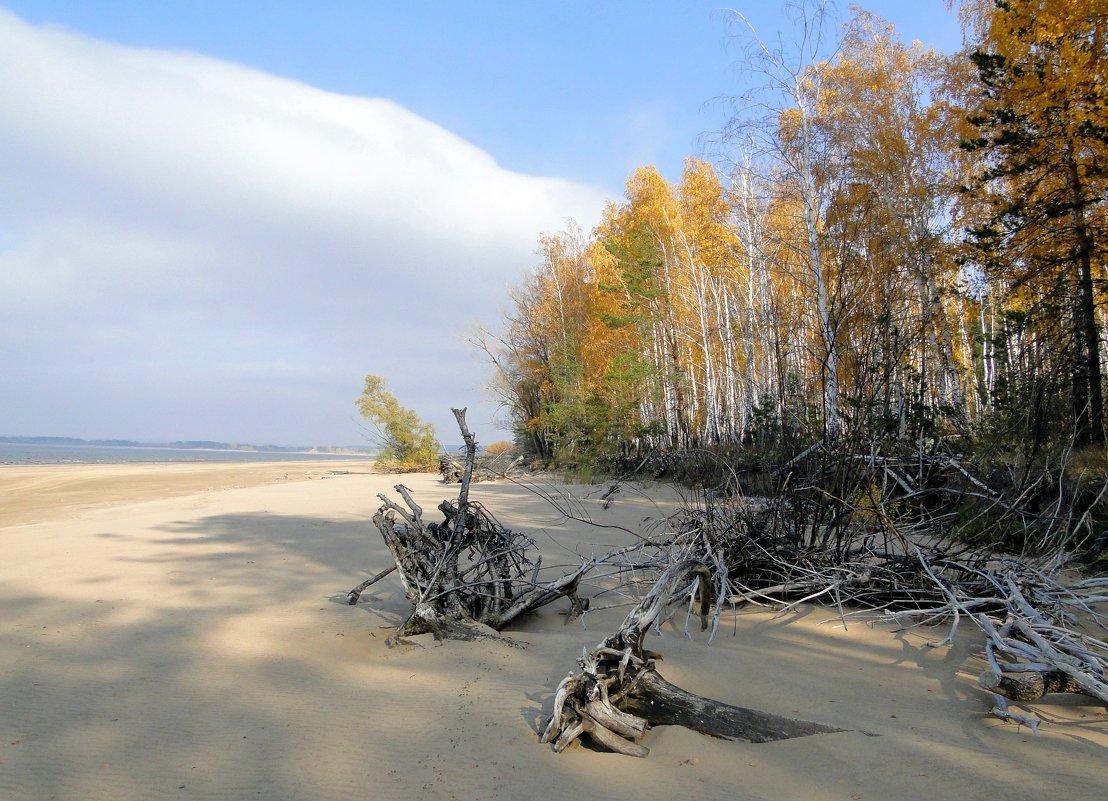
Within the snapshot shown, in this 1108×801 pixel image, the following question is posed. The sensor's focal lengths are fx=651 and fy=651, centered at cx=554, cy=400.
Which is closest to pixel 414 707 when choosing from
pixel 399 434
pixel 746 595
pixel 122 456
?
pixel 746 595

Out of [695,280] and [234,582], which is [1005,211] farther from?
[234,582]

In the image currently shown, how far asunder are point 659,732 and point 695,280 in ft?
59.3

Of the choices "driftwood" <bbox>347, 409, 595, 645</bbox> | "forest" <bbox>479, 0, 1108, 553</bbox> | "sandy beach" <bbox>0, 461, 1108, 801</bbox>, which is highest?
"forest" <bbox>479, 0, 1108, 553</bbox>

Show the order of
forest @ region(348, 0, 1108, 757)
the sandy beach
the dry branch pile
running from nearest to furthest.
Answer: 1. the sandy beach
2. the dry branch pile
3. forest @ region(348, 0, 1108, 757)

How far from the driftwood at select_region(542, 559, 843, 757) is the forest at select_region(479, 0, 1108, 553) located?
2.35 meters

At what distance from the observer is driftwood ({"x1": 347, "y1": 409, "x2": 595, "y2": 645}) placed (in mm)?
4465

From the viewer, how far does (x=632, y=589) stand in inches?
231

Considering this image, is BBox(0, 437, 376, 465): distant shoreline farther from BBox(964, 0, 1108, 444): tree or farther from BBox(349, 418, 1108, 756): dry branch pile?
BBox(964, 0, 1108, 444): tree

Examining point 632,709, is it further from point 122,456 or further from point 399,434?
point 122,456

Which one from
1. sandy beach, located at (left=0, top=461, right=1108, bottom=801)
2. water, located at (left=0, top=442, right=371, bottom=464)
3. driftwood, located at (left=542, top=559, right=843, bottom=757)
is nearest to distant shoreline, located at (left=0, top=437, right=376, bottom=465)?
water, located at (left=0, top=442, right=371, bottom=464)

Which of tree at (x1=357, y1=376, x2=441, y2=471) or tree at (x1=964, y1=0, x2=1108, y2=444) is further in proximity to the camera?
tree at (x1=357, y1=376, x2=441, y2=471)

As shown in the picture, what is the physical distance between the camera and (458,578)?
4758mm

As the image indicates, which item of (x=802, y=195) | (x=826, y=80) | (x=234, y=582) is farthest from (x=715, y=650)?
(x=826, y=80)

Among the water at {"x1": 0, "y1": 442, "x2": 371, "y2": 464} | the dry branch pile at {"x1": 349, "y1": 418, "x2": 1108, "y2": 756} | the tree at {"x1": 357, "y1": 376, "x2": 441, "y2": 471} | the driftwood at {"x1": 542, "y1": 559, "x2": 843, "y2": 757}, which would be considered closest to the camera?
the driftwood at {"x1": 542, "y1": 559, "x2": 843, "y2": 757}
